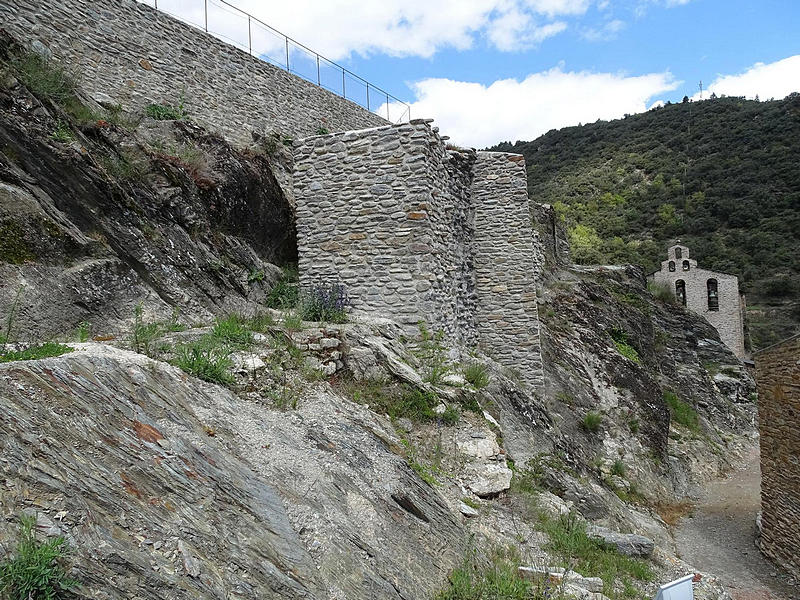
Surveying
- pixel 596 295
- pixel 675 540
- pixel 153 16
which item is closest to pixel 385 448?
pixel 675 540

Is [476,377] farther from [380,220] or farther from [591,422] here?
[591,422]

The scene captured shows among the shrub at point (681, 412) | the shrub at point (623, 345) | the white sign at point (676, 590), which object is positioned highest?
the shrub at point (623, 345)

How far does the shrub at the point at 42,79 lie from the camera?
7055 mm

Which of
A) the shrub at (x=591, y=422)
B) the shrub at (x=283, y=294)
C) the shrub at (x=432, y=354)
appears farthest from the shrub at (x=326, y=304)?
the shrub at (x=591, y=422)

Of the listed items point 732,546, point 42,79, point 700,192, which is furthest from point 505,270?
point 700,192

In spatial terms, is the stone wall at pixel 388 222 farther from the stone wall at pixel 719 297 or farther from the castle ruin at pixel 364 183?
the stone wall at pixel 719 297

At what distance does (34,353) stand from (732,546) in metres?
13.4

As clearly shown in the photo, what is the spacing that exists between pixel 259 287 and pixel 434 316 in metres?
3.03

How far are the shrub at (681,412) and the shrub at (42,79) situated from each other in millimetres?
19243

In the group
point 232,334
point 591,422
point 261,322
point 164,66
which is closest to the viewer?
point 232,334

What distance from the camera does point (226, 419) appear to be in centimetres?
409

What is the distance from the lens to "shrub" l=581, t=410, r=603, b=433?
12609mm

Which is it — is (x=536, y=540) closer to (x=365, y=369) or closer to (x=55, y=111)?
(x=365, y=369)

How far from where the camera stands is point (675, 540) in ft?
35.8
